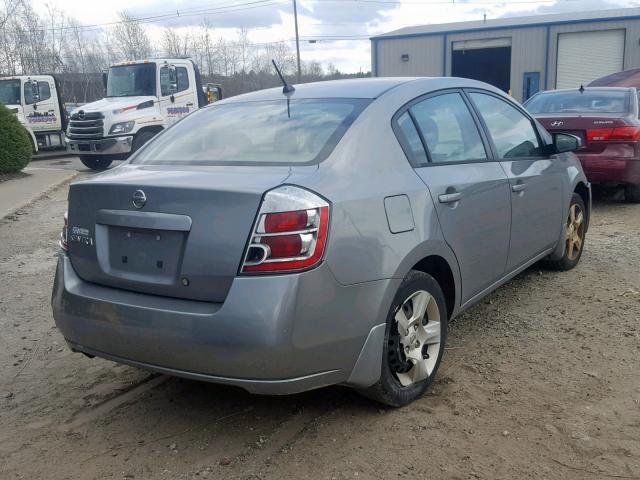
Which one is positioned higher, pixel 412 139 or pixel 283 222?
pixel 412 139

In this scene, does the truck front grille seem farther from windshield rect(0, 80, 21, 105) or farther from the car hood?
windshield rect(0, 80, 21, 105)

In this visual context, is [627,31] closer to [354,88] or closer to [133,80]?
[133,80]

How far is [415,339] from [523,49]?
106ft

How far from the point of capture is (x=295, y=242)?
2.53 meters

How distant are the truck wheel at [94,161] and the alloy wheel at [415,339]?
14.6 metres

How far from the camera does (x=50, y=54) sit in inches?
1714

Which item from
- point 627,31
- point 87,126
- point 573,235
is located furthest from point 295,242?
point 627,31

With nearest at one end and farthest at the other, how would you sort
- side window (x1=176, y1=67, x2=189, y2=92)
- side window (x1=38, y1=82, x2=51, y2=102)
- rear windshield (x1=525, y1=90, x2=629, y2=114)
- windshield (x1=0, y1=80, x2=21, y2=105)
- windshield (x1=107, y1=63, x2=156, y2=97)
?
rear windshield (x1=525, y1=90, x2=629, y2=114)
windshield (x1=107, y1=63, x2=156, y2=97)
side window (x1=176, y1=67, x2=189, y2=92)
windshield (x1=0, y1=80, x2=21, y2=105)
side window (x1=38, y1=82, x2=51, y2=102)

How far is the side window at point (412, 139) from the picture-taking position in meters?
3.26

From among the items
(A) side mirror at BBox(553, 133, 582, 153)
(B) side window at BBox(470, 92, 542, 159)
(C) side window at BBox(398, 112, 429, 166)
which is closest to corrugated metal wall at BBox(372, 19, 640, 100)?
(A) side mirror at BBox(553, 133, 582, 153)

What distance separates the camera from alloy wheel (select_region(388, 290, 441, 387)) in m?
3.06

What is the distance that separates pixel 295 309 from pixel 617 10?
3608 cm

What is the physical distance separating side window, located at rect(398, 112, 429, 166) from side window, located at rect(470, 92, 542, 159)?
89 centimetres

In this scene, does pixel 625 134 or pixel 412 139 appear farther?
pixel 625 134
